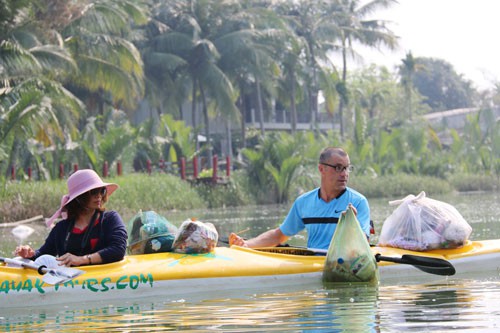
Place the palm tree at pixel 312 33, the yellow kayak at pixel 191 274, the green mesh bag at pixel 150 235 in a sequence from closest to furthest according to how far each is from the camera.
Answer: the yellow kayak at pixel 191 274, the green mesh bag at pixel 150 235, the palm tree at pixel 312 33

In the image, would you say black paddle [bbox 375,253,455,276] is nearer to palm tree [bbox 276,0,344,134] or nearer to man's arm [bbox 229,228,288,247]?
man's arm [bbox 229,228,288,247]

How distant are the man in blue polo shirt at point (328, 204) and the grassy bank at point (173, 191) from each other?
44.6ft

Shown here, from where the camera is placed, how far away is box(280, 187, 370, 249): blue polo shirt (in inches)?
342

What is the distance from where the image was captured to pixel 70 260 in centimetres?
786

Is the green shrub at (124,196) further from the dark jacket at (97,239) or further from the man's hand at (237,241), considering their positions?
the dark jacket at (97,239)

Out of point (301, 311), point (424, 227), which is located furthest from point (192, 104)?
point (301, 311)

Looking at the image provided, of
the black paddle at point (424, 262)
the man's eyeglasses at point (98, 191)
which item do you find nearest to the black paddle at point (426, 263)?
the black paddle at point (424, 262)

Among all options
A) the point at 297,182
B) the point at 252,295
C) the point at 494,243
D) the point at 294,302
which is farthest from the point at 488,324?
the point at 297,182

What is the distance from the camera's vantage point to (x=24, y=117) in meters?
21.6

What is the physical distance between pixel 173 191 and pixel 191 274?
68.9 ft

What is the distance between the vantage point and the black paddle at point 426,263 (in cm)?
905

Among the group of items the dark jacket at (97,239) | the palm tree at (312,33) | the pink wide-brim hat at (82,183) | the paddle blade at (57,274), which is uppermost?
the palm tree at (312,33)

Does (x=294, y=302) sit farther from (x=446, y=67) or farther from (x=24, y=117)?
(x=446, y=67)

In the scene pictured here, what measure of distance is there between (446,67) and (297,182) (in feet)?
195
